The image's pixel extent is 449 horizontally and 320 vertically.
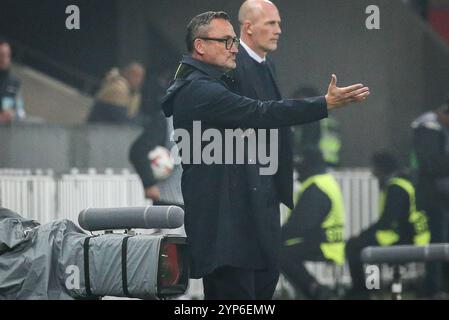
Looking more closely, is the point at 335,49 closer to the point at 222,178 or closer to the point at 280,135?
the point at 280,135

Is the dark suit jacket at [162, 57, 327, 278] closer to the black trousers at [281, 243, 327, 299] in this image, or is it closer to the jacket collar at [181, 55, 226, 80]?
the jacket collar at [181, 55, 226, 80]

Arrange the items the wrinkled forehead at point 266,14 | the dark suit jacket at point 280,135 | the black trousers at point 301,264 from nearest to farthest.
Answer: the dark suit jacket at point 280,135, the wrinkled forehead at point 266,14, the black trousers at point 301,264

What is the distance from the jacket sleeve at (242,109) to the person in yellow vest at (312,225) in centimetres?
537

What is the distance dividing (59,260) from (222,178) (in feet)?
3.78

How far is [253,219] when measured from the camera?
27.0ft

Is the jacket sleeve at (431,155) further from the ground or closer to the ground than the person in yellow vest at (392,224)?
further from the ground

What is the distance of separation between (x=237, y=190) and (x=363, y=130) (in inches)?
349

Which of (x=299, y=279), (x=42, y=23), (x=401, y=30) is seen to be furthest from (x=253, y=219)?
(x=42, y=23)

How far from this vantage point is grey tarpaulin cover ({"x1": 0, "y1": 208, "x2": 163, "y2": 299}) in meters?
8.30

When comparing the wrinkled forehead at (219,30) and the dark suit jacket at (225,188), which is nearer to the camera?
the dark suit jacket at (225,188)

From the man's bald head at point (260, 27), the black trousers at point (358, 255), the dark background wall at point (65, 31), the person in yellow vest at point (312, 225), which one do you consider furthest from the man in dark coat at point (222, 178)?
the dark background wall at point (65, 31)

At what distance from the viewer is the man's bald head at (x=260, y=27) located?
8.79 meters

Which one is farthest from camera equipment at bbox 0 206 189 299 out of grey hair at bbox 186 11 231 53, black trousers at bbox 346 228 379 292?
black trousers at bbox 346 228 379 292

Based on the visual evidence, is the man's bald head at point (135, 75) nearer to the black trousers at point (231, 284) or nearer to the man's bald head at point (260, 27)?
the man's bald head at point (260, 27)
